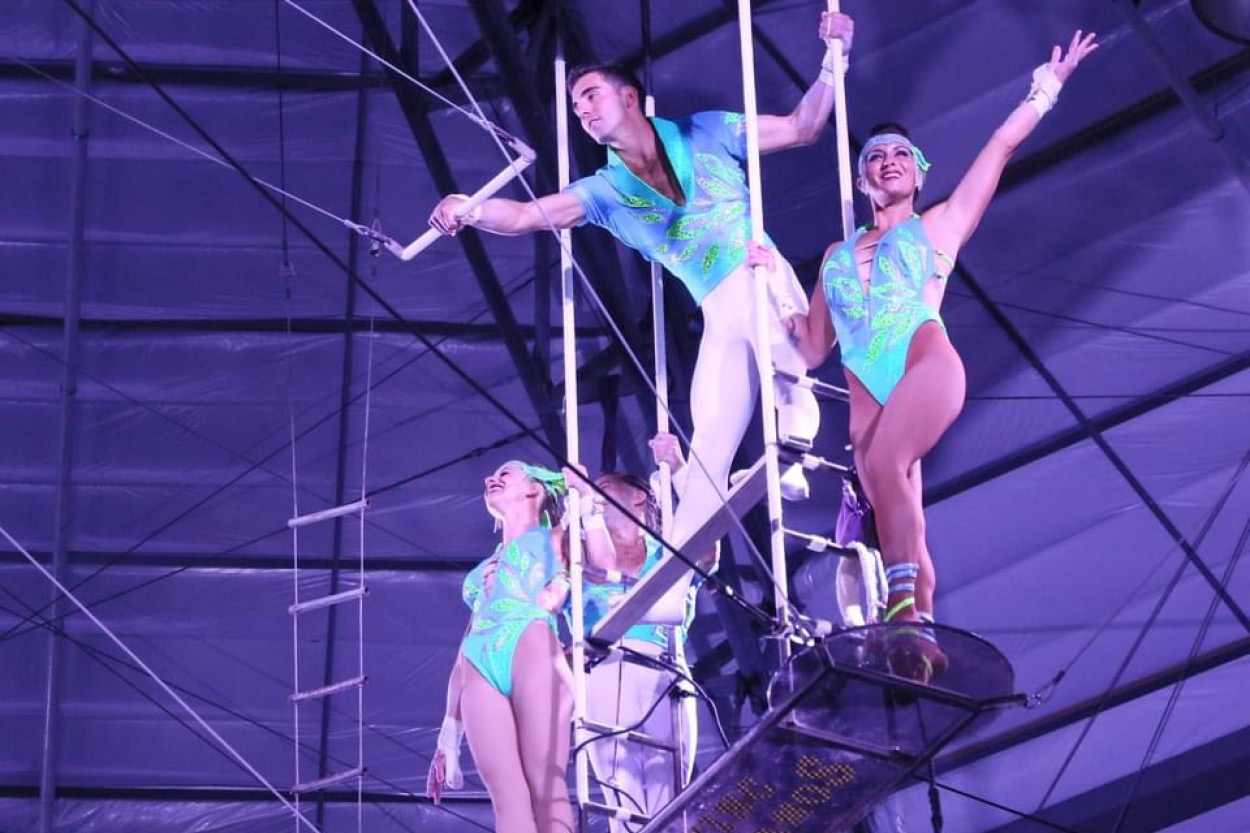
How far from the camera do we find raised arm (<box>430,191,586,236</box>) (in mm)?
6258

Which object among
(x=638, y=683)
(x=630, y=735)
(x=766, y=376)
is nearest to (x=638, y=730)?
(x=630, y=735)

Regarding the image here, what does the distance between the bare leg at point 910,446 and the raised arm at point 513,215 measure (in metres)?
1.39

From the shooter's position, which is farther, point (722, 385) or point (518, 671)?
point (518, 671)

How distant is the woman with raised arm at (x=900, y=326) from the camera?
548 cm

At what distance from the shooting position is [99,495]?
34.3 ft

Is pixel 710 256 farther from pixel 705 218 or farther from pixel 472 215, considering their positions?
pixel 472 215

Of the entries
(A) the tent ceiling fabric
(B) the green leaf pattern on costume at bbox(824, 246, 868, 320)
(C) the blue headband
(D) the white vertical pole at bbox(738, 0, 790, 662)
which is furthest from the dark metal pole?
(B) the green leaf pattern on costume at bbox(824, 246, 868, 320)

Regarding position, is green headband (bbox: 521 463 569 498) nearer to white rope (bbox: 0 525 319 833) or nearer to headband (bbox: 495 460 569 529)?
headband (bbox: 495 460 569 529)

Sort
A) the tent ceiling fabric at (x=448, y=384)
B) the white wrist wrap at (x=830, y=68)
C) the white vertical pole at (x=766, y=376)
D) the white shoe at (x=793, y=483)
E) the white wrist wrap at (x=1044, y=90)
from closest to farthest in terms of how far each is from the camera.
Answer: the white vertical pole at (x=766, y=376) → the white shoe at (x=793, y=483) → the white wrist wrap at (x=1044, y=90) → the white wrist wrap at (x=830, y=68) → the tent ceiling fabric at (x=448, y=384)

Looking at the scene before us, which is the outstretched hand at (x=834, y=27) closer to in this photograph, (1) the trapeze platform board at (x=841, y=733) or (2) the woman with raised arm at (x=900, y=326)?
(2) the woman with raised arm at (x=900, y=326)

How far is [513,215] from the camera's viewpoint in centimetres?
646

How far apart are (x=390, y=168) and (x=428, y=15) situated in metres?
0.75

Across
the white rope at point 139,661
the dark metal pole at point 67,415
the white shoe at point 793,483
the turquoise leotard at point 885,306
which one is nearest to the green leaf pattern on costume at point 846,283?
the turquoise leotard at point 885,306

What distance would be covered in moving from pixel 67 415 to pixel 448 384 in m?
1.85
